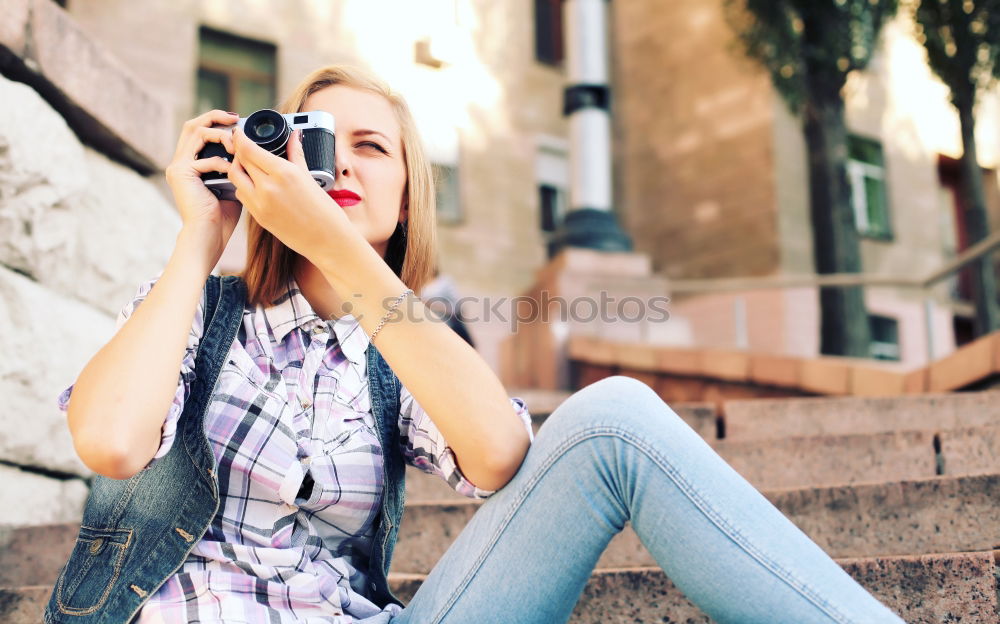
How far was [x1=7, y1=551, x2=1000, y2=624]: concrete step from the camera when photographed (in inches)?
71.9

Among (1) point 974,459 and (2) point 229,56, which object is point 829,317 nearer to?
(1) point 974,459

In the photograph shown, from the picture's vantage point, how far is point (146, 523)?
4.74ft

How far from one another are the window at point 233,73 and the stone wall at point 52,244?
264 inches

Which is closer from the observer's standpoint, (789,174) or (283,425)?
(283,425)

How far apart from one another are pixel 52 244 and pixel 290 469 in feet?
4.36

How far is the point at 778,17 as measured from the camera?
8008mm

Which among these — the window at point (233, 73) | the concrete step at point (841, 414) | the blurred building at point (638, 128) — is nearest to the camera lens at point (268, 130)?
the concrete step at point (841, 414)

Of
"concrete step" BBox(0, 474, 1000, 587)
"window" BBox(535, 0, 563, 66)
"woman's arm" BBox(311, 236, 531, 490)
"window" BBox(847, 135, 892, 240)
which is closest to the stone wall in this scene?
"concrete step" BBox(0, 474, 1000, 587)

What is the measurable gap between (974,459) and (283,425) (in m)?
2.02

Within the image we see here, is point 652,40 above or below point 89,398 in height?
above

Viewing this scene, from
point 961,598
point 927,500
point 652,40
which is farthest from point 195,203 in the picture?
point 652,40

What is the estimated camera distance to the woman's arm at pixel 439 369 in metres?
1.46

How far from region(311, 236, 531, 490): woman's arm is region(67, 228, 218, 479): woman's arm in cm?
25

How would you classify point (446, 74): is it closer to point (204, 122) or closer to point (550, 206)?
point (550, 206)
